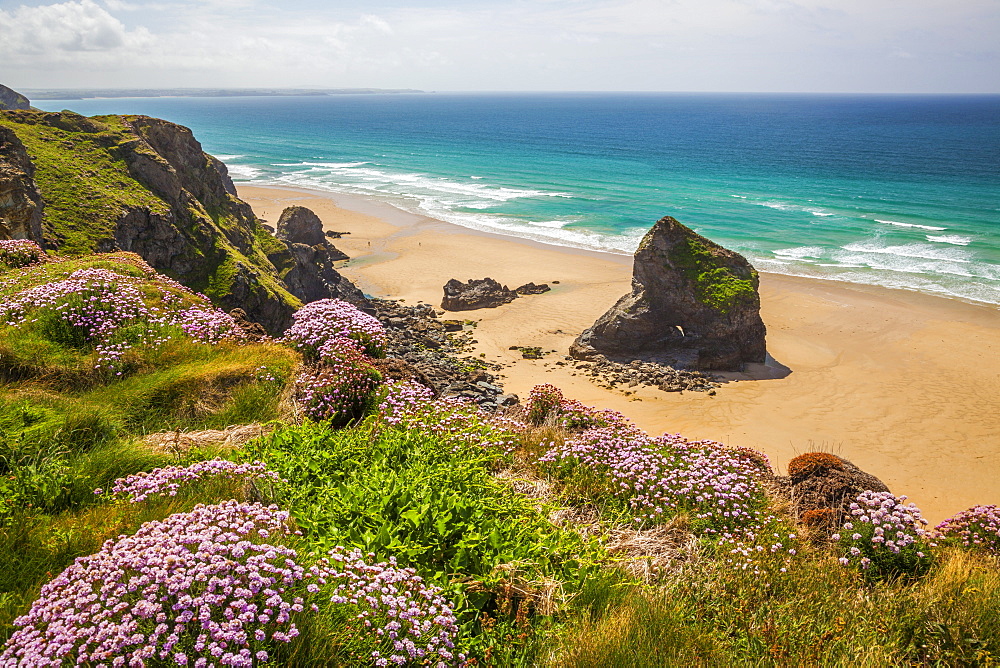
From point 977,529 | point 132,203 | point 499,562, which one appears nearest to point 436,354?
point 132,203

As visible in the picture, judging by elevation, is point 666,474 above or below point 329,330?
below

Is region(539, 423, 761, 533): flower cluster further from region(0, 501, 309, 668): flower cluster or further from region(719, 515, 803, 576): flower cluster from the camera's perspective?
region(0, 501, 309, 668): flower cluster

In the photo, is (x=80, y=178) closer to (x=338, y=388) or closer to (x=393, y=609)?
(x=338, y=388)

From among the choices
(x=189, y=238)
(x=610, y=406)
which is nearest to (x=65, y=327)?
(x=189, y=238)

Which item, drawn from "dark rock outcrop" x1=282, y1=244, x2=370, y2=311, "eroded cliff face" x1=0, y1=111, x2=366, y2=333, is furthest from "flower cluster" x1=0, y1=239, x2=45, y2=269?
"dark rock outcrop" x1=282, y1=244, x2=370, y2=311

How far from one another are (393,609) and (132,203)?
63.2ft

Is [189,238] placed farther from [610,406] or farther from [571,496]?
[571,496]

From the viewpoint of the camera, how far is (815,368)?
24.6 m

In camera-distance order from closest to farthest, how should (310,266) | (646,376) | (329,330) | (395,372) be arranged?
1. (395,372)
2. (329,330)
3. (646,376)
4. (310,266)

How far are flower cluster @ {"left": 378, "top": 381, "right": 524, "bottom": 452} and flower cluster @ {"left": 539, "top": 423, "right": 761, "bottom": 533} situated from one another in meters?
0.79

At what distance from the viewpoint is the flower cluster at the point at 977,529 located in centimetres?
688

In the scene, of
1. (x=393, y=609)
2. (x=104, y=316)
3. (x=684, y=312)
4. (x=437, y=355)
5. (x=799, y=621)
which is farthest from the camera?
(x=684, y=312)

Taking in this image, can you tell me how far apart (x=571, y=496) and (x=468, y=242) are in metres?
41.1

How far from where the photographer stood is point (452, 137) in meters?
143
